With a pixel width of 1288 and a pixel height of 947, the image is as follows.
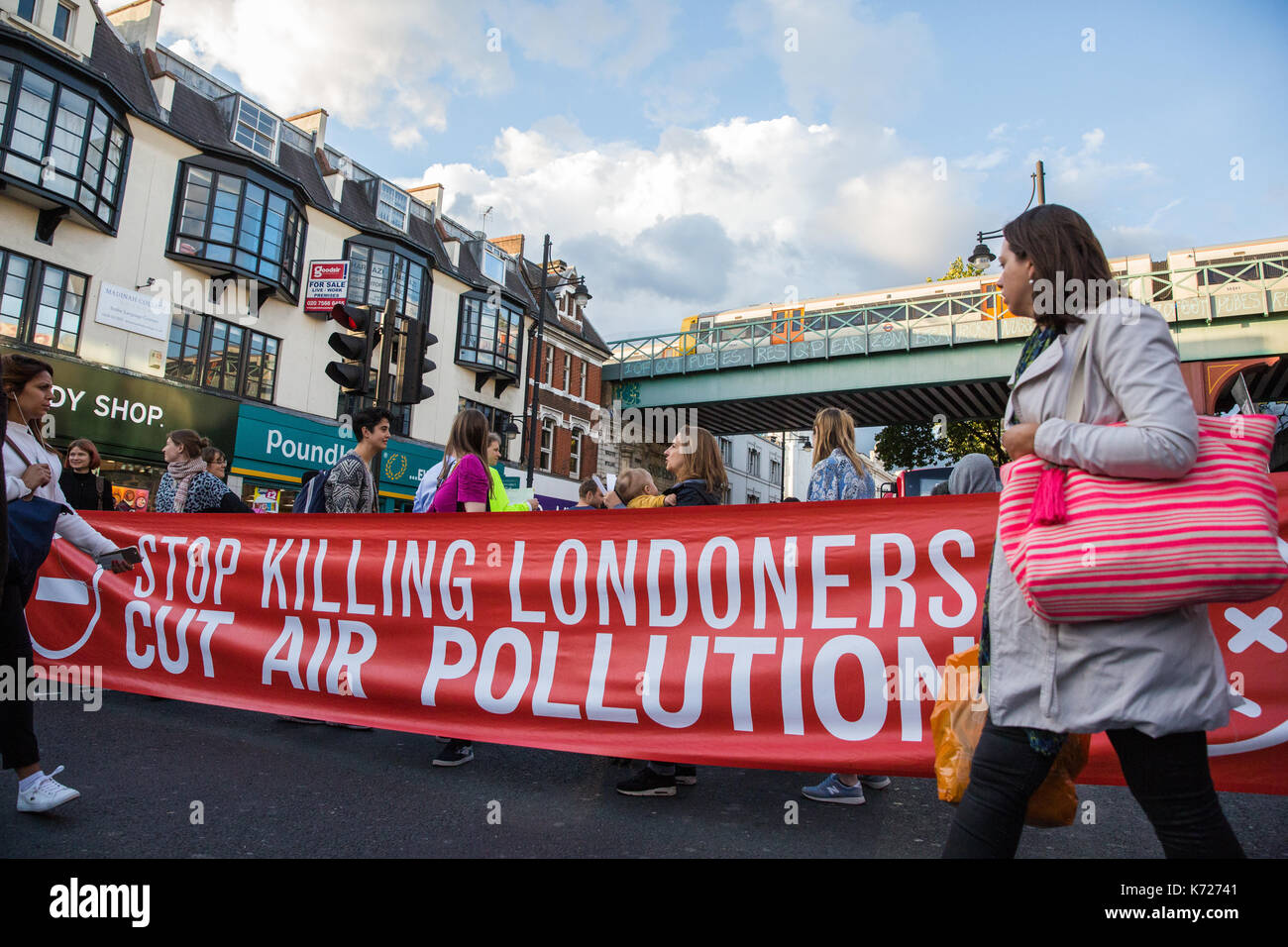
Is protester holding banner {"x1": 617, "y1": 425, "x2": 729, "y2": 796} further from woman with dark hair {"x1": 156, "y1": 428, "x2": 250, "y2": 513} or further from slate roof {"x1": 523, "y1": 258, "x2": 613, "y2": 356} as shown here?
slate roof {"x1": 523, "y1": 258, "x2": 613, "y2": 356}

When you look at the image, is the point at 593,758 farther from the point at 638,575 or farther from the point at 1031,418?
the point at 1031,418

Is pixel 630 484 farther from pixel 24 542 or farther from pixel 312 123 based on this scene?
pixel 312 123

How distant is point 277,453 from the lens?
2078cm

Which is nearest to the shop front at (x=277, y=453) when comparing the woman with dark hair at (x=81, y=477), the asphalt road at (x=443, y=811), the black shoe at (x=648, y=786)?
the woman with dark hair at (x=81, y=477)

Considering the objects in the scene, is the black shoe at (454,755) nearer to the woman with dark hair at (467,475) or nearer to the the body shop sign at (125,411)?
the woman with dark hair at (467,475)

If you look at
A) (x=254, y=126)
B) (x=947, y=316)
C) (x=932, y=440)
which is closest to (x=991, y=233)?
(x=947, y=316)

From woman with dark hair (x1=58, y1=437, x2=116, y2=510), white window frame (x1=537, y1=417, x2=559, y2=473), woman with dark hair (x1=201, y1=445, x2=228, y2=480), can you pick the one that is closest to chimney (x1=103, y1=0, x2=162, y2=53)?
white window frame (x1=537, y1=417, x2=559, y2=473)

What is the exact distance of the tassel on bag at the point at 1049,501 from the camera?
5.23ft

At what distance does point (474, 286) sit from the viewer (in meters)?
29.0

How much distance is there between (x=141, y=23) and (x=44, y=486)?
23290 millimetres

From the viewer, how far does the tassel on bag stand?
5.23ft

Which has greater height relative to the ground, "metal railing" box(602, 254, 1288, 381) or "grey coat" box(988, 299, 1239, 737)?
"metal railing" box(602, 254, 1288, 381)

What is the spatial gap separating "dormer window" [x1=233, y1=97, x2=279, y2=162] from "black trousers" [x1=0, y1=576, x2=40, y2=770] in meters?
22.6

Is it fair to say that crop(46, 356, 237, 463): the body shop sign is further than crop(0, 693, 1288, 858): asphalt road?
Yes
